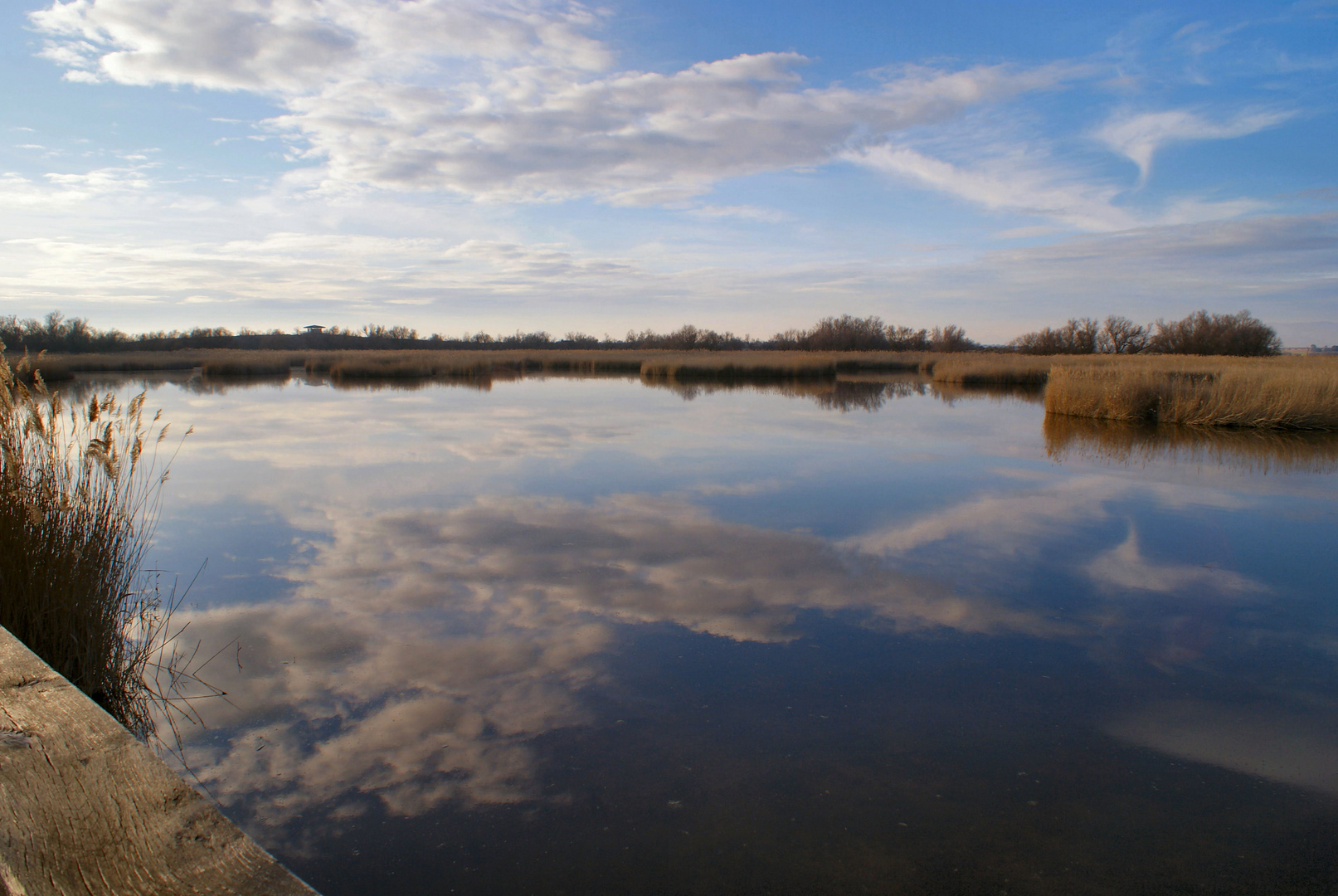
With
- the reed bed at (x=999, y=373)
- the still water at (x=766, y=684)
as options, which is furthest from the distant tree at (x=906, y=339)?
the still water at (x=766, y=684)

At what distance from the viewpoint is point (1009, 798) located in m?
2.14

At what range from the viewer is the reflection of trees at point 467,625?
2.29 metres

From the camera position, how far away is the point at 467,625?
A: 3395 mm

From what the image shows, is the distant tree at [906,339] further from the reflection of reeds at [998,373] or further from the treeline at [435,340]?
the reflection of reeds at [998,373]

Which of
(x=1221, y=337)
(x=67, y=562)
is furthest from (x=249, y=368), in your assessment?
(x=1221, y=337)

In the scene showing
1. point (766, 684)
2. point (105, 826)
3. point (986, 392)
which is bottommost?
point (766, 684)

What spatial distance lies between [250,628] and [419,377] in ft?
70.2

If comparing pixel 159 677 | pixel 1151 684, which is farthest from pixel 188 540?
pixel 1151 684

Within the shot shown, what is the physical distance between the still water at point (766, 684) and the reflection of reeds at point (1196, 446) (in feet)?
6.39

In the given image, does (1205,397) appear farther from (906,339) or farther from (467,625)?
(906,339)

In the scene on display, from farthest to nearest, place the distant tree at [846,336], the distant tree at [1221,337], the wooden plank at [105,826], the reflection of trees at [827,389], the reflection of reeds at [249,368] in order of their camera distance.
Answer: the distant tree at [846,336], the distant tree at [1221,337], the reflection of reeds at [249,368], the reflection of trees at [827,389], the wooden plank at [105,826]

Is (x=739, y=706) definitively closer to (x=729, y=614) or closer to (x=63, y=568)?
(x=729, y=614)

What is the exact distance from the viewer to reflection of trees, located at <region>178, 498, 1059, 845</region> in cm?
229

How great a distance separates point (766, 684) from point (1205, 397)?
12.1 m
